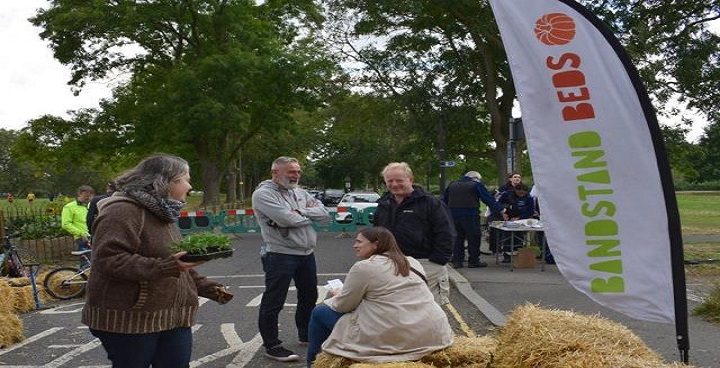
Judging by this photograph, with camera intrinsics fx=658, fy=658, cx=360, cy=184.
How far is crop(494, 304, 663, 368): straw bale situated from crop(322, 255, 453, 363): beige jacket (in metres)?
0.46

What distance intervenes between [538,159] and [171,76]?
1102 inches

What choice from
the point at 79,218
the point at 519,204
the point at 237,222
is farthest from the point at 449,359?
the point at 237,222

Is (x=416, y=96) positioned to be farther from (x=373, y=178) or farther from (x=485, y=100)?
(x=373, y=178)

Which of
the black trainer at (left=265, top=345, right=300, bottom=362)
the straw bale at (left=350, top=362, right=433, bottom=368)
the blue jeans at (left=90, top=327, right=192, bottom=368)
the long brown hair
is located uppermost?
the long brown hair

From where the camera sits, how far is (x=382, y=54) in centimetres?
2473

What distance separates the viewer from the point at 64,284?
367 inches

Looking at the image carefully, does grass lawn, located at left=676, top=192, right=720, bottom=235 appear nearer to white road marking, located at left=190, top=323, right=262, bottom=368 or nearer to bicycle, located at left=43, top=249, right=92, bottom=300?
white road marking, located at left=190, top=323, right=262, bottom=368

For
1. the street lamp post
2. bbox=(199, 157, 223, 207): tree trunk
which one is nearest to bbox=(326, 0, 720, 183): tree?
bbox=(199, 157, 223, 207): tree trunk

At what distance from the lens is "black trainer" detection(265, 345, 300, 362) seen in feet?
18.4

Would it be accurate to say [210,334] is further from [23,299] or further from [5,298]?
[23,299]

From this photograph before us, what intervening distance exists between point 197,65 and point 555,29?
27963 mm

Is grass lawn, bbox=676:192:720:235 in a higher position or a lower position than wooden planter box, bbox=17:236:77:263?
lower

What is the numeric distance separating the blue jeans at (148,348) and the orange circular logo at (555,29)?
8.46ft

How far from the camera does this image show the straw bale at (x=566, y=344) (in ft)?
12.5
